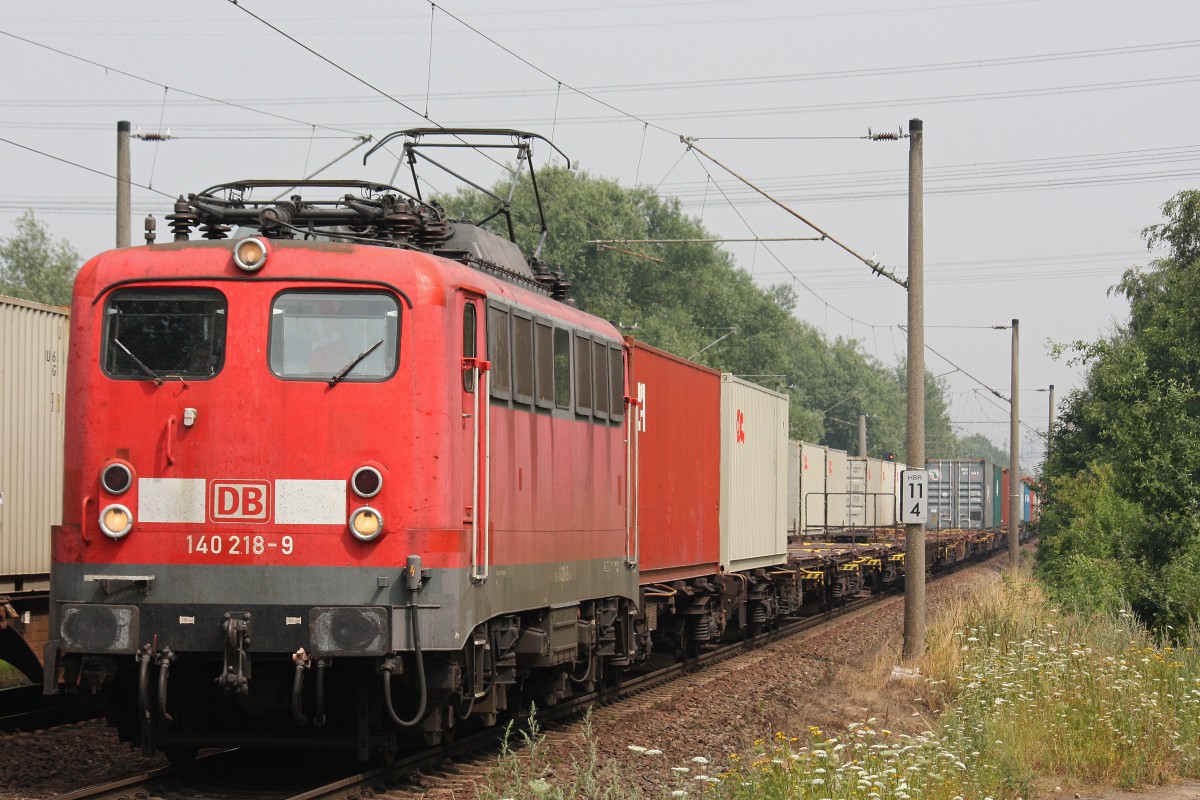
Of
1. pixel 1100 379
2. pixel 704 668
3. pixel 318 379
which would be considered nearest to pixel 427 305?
pixel 318 379

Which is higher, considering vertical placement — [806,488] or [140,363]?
[140,363]

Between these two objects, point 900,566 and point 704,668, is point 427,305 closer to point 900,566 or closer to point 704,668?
point 704,668

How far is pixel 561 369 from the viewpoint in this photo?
1156 centimetres

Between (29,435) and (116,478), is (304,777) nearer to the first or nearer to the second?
(116,478)

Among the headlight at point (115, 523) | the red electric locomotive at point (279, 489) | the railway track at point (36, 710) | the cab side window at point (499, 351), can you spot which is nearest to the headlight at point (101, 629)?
the red electric locomotive at point (279, 489)

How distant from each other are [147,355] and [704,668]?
1044 cm

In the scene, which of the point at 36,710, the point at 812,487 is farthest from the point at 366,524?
the point at 812,487

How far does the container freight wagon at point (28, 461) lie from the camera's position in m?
12.7

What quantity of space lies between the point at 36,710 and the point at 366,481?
604 centimetres

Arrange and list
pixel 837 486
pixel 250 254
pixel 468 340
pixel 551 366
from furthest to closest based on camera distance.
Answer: pixel 837 486 < pixel 551 366 < pixel 468 340 < pixel 250 254

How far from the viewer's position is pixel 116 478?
29.6 feet

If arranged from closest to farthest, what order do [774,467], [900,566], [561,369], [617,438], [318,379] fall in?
[318,379] → [561,369] → [617,438] → [774,467] → [900,566]

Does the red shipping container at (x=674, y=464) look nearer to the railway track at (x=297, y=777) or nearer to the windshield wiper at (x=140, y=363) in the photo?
the railway track at (x=297, y=777)

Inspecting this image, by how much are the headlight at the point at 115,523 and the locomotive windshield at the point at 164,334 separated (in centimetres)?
82
